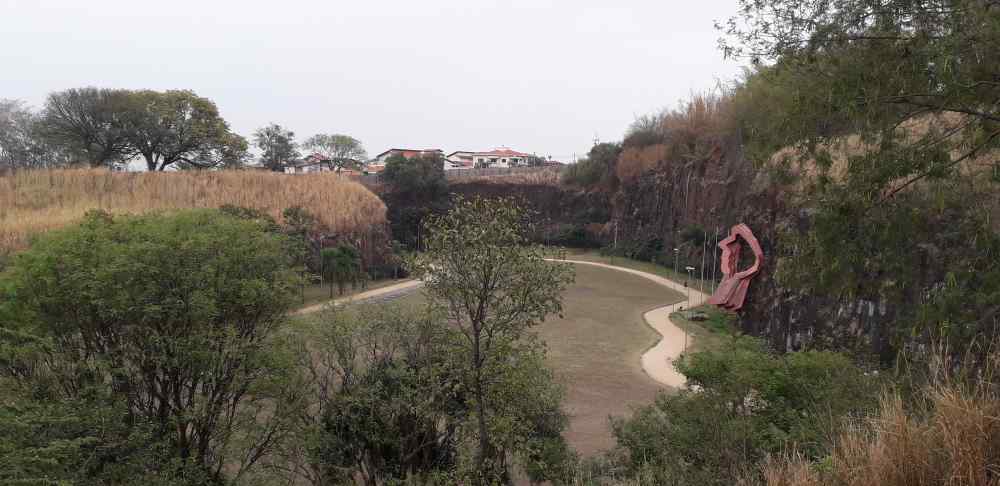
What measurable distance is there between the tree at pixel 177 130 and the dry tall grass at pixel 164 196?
5561 mm

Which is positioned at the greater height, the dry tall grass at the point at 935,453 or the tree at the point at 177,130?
the tree at the point at 177,130

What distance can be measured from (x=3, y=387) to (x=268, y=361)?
13.7ft

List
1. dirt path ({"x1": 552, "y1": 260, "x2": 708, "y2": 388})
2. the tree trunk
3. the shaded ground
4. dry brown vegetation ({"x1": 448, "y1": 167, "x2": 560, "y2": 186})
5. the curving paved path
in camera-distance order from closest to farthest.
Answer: the tree trunk < the shaded ground < dirt path ({"x1": 552, "y1": 260, "x2": 708, "y2": 388}) < the curving paved path < dry brown vegetation ({"x1": 448, "y1": 167, "x2": 560, "y2": 186})

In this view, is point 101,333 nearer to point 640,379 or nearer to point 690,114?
point 640,379

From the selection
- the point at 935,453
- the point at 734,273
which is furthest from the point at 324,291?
the point at 935,453

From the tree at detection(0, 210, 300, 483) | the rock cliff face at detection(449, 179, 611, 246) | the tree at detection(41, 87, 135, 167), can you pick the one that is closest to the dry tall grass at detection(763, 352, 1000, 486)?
the tree at detection(0, 210, 300, 483)

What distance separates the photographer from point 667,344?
22.7 metres

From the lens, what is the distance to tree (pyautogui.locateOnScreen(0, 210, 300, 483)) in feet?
32.9

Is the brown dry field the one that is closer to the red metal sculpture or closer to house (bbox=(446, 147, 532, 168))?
the red metal sculpture

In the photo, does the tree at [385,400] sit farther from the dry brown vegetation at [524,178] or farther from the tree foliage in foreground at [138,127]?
the dry brown vegetation at [524,178]

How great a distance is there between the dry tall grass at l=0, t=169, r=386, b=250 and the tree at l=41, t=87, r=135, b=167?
7.38 meters

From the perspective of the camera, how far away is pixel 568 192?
193 feet

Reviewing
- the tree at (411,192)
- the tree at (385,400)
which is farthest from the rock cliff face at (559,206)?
the tree at (385,400)

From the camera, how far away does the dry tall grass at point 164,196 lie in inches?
1000
